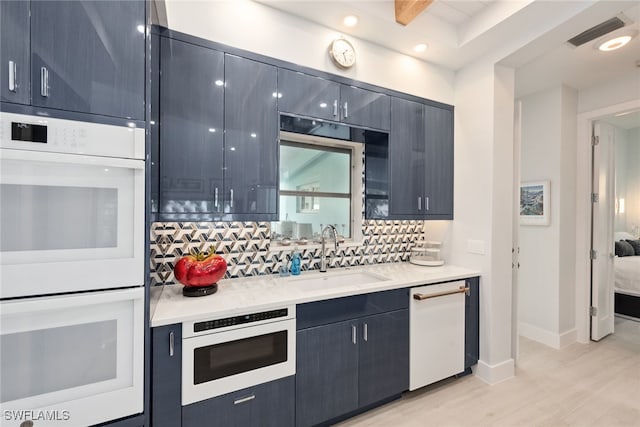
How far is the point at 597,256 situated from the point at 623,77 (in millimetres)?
1902

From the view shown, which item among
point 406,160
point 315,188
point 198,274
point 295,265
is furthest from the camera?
point 315,188

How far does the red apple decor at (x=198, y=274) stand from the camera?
5.53 feet

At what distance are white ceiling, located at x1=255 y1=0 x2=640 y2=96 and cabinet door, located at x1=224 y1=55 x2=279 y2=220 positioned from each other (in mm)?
555

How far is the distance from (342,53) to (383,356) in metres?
2.27

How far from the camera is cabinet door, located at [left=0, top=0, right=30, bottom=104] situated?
1.06 m

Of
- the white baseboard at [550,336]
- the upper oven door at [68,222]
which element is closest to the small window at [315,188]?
the upper oven door at [68,222]

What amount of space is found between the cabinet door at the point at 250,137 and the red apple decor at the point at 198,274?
35cm

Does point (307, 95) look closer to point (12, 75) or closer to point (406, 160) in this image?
point (406, 160)

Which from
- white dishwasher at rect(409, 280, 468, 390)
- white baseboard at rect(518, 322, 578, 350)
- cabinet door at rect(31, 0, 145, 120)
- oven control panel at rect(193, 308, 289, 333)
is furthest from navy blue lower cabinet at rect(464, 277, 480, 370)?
cabinet door at rect(31, 0, 145, 120)

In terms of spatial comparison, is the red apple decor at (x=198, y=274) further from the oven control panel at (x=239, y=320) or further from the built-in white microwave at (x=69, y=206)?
the built-in white microwave at (x=69, y=206)

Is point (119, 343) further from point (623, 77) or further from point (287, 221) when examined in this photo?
point (623, 77)

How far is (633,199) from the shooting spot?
543 centimetres

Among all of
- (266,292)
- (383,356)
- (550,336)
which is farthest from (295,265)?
(550,336)

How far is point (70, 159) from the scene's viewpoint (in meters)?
1.14
